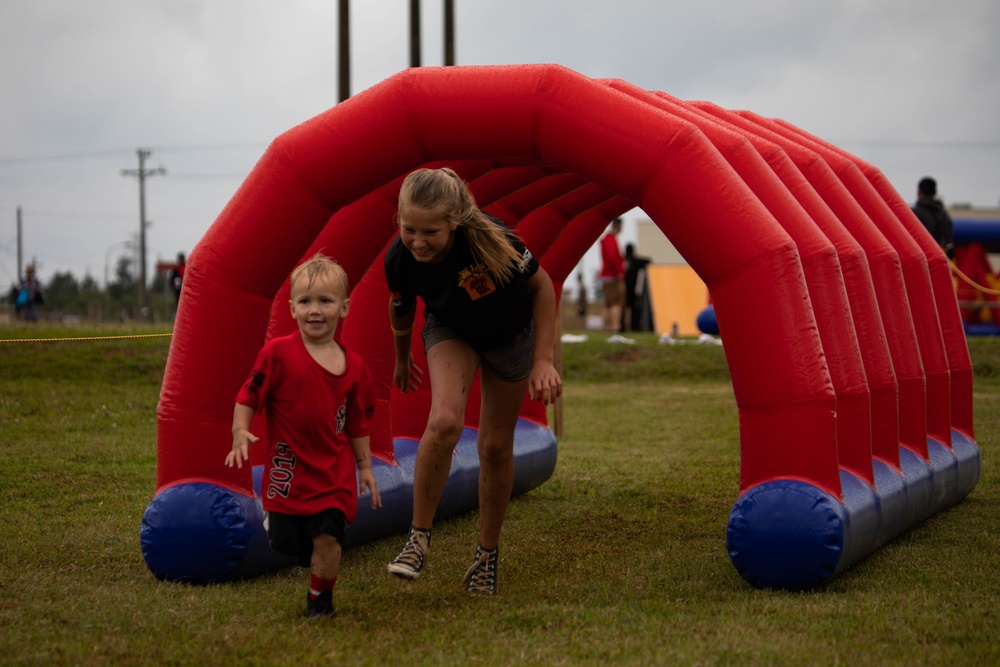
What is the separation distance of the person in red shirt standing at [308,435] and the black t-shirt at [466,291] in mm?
372

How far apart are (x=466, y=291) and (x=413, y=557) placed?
0.99 metres

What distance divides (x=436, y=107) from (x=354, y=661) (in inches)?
84.9

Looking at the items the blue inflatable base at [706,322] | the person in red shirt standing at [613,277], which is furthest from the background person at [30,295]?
the blue inflatable base at [706,322]

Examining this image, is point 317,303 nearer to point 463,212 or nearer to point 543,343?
point 463,212

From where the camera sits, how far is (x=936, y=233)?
41.2 feet

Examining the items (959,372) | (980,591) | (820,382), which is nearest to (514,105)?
(820,382)

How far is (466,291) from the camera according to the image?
13.4 ft

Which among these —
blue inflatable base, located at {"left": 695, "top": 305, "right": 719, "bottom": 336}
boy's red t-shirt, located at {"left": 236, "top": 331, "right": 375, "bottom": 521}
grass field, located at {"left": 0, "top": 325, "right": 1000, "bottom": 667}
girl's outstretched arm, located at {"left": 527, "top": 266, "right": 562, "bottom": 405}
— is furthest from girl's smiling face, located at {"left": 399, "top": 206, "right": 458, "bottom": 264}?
blue inflatable base, located at {"left": 695, "top": 305, "right": 719, "bottom": 336}

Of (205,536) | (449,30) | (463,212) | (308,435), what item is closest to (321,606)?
(308,435)

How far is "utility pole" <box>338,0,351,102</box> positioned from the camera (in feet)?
52.6

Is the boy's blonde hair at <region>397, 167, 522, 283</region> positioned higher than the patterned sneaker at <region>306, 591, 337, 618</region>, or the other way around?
the boy's blonde hair at <region>397, 167, 522, 283</region>

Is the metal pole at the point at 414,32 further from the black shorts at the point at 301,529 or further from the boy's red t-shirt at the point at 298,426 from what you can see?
the black shorts at the point at 301,529

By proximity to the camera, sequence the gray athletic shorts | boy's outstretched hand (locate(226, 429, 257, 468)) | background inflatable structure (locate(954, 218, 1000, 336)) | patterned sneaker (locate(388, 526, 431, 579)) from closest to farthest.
Answer: boy's outstretched hand (locate(226, 429, 257, 468)) < patterned sneaker (locate(388, 526, 431, 579)) < the gray athletic shorts < background inflatable structure (locate(954, 218, 1000, 336))

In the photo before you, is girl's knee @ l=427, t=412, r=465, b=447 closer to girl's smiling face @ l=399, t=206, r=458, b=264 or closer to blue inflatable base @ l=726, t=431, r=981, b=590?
girl's smiling face @ l=399, t=206, r=458, b=264
